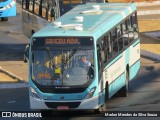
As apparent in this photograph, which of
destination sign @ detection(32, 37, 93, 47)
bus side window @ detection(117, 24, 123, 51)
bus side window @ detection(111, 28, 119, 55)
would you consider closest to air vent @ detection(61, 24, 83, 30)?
destination sign @ detection(32, 37, 93, 47)

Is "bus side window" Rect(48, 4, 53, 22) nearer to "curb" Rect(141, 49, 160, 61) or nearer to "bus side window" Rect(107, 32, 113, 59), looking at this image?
"curb" Rect(141, 49, 160, 61)

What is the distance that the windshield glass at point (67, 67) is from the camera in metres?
19.1

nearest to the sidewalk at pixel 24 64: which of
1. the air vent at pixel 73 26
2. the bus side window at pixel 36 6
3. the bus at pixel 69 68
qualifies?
the bus side window at pixel 36 6

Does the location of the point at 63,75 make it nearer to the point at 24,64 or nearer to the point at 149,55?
the point at 24,64

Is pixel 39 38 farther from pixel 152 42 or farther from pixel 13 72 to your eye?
pixel 152 42

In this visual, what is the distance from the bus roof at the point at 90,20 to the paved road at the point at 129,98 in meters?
2.40

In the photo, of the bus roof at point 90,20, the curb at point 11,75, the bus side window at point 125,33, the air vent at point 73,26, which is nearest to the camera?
the bus roof at point 90,20

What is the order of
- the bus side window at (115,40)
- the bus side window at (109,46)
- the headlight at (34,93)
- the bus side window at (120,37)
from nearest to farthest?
the headlight at (34,93) → the bus side window at (109,46) → the bus side window at (115,40) → the bus side window at (120,37)

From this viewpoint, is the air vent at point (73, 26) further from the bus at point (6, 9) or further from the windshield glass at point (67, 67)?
the bus at point (6, 9)

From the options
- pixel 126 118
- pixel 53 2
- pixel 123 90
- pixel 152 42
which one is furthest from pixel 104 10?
pixel 152 42

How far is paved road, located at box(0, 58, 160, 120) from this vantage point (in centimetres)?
2118

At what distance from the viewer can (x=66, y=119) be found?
64.5 feet

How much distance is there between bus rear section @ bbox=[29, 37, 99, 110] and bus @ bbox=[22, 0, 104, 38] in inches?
487

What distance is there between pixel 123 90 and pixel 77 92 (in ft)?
15.0
